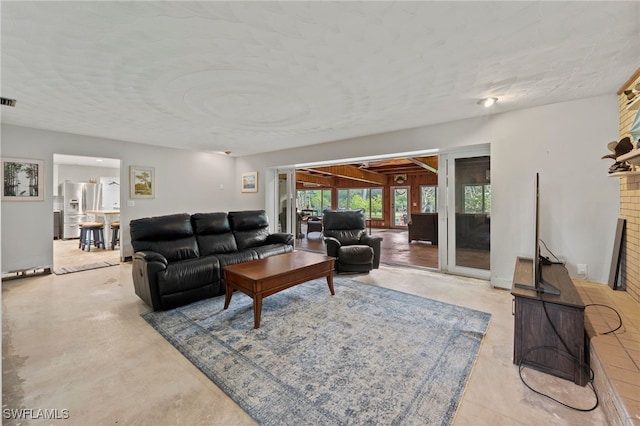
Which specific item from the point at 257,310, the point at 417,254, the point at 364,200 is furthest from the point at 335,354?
the point at 364,200

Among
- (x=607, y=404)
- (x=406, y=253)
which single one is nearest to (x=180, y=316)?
(x=607, y=404)

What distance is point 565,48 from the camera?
2.23m

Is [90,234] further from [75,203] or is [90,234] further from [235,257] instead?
[235,257]

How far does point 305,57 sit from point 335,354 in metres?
2.45

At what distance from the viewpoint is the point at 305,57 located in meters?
2.35

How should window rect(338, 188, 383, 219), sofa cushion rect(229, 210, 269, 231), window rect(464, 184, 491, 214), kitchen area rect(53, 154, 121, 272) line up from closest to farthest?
window rect(464, 184, 491, 214)
sofa cushion rect(229, 210, 269, 231)
kitchen area rect(53, 154, 121, 272)
window rect(338, 188, 383, 219)

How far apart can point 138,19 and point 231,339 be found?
2515 millimetres

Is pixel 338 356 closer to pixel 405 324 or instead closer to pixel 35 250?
pixel 405 324

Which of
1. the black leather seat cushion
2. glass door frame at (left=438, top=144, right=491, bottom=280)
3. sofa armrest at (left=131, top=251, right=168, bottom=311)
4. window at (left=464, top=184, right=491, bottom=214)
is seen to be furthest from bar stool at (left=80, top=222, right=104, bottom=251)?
window at (left=464, top=184, right=491, bottom=214)

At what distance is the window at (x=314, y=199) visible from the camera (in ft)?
44.1

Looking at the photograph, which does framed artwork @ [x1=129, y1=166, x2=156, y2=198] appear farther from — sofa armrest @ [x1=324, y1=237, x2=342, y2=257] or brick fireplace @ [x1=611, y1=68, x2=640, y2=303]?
brick fireplace @ [x1=611, y1=68, x2=640, y2=303]

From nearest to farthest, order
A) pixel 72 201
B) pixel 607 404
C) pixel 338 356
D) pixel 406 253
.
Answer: pixel 607 404
pixel 338 356
pixel 406 253
pixel 72 201

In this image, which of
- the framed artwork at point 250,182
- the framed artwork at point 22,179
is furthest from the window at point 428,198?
the framed artwork at point 22,179

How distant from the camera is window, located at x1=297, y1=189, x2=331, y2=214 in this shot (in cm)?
1344
